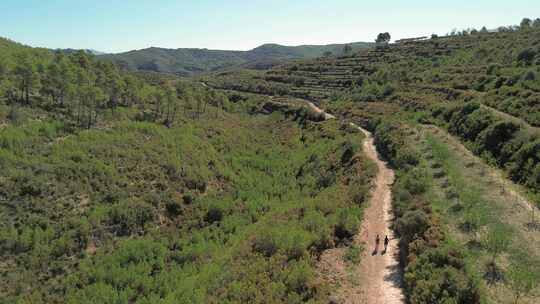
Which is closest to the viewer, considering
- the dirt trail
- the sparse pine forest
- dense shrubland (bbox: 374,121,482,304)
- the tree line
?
dense shrubland (bbox: 374,121,482,304)

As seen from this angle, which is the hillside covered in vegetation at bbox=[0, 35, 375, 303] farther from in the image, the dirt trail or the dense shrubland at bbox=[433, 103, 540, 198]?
the dense shrubland at bbox=[433, 103, 540, 198]

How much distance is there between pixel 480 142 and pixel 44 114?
4173 centimetres

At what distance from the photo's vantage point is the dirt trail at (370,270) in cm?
1472

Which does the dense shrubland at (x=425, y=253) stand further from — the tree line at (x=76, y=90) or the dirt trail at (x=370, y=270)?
the tree line at (x=76, y=90)

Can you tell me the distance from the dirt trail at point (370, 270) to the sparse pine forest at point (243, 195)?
0.47 m

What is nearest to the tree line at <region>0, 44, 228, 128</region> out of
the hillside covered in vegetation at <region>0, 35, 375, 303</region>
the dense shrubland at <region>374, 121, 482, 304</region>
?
the hillside covered in vegetation at <region>0, 35, 375, 303</region>

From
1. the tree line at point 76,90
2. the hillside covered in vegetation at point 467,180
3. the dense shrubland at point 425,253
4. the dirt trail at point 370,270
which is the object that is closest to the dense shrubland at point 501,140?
the hillside covered in vegetation at point 467,180

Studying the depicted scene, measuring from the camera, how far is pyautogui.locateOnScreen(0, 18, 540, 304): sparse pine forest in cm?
1568

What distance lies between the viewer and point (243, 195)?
33.4 m

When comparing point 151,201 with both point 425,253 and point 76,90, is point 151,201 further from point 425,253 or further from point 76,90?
point 425,253

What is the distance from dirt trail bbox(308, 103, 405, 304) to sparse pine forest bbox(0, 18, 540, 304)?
1.53 ft

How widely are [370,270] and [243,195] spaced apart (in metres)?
18.3

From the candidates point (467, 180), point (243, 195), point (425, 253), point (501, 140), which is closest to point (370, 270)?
point (425, 253)

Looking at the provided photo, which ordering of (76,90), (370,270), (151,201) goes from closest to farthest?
(370,270), (151,201), (76,90)
